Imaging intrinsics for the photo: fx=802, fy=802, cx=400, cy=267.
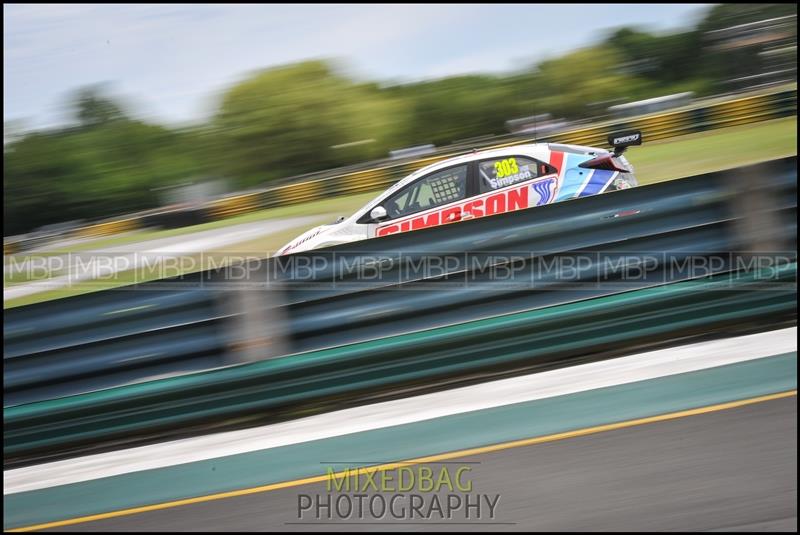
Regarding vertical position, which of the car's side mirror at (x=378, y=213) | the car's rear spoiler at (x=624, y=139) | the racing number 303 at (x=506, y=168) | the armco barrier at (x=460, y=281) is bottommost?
the armco barrier at (x=460, y=281)

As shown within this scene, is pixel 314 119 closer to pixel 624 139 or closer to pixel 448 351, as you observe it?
pixel 624 139

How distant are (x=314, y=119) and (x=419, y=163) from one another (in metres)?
3.85

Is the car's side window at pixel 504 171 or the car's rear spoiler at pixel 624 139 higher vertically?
the car's rear spoiler at pixel 624 139

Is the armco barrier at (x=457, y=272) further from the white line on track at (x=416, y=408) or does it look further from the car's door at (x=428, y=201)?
the car's door at (x=428, y=201)

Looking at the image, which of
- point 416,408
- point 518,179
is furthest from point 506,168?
point 416,408

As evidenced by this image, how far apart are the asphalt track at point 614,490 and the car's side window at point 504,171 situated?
3717 millimetres

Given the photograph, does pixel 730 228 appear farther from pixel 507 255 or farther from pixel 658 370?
pixel 507 255

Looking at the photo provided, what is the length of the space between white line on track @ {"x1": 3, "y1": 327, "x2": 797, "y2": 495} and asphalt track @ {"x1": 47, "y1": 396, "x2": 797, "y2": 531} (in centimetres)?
68

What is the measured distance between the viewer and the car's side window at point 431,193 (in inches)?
315

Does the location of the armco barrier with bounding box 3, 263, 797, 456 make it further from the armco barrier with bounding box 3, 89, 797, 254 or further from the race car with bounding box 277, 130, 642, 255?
the armco barrier with bounding box 3, 89, 797, 254

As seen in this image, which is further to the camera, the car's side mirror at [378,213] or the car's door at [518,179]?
the car's side mirror at [378,213]

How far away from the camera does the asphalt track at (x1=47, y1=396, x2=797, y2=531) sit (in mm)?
3717

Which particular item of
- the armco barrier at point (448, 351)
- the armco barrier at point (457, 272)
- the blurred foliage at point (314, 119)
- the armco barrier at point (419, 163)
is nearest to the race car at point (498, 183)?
the armco barrier at point (419, 163)

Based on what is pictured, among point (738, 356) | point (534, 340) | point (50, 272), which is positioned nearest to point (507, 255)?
point (534, 340)
